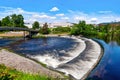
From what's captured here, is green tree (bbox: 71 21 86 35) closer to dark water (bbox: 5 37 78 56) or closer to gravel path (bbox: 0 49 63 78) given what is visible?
dark water (bbox: 5 37 78 56)

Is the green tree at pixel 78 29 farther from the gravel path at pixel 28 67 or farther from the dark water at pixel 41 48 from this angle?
the gravel path at pixel 28 67

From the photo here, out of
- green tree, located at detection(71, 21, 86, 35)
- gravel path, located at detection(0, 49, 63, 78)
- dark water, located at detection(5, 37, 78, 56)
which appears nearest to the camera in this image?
gravel path, located at detection(0, 49, 63, 78)

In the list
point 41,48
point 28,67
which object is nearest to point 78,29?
point 41,48

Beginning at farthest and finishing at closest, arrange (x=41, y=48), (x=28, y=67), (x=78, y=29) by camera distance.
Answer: (x=78, y=29) < (x=41, y=48) < (x=28, y=67)

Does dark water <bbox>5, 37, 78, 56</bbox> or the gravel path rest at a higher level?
the gravel path

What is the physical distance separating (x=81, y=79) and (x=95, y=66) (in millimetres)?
12065

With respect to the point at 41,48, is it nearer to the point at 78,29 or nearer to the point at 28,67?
the point at 28,67

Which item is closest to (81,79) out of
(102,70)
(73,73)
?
(73,73)

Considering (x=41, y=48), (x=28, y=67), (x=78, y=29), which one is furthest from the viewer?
(x=78, y=29)

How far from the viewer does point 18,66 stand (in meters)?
42.9

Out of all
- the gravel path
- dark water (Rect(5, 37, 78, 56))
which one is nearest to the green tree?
dark water (Rect(5, 37, 78, 56))

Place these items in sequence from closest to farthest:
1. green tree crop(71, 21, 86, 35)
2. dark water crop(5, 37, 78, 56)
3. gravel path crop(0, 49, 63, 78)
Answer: gravel path crop(0, 49, 63, 78), dark water crop(5, 37, 78, 56), green tree crop(71, 21, 86, 35)

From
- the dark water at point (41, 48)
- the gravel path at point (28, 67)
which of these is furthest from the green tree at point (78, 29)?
the gravel path at point (28, 67)

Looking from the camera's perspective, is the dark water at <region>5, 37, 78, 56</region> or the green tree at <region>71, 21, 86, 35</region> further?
the green tree at <region>71, 21, 86, 35</region>
